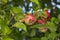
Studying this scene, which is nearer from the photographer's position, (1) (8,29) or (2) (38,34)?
(1) (8,29)

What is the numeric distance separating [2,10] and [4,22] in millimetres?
94

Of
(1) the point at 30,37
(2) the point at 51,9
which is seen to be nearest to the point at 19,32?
(1) the point at 30,37

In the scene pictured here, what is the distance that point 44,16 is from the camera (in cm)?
90

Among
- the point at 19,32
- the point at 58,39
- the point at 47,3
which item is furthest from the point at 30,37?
the point at 47,3

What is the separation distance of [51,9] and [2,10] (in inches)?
13.4

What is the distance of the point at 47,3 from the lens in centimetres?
119

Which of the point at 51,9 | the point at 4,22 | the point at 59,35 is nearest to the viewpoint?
the point at 4,22

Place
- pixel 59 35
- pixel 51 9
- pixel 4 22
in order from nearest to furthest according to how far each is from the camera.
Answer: pixel 4 22 → pixel 59 35 → pixel 51 9

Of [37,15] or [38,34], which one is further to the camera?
[38,34]

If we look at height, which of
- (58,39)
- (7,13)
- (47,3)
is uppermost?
(47,3)

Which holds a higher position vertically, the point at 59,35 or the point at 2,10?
the point at 2,10

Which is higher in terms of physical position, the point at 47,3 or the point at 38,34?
the point at 47,3

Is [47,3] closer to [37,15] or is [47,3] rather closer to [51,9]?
[51,9]

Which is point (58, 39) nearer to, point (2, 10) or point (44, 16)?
point (44, 16)
